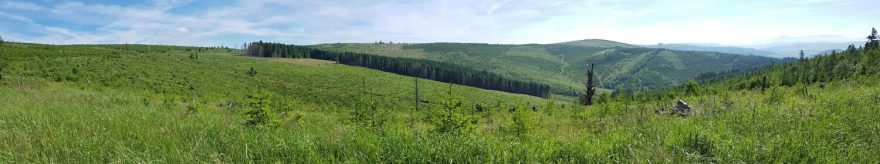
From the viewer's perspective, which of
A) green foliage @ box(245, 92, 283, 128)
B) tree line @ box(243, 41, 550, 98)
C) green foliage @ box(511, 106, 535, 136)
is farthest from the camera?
tree line @ box(243, 41, 550, 98)

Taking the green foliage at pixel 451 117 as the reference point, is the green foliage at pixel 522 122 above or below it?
below

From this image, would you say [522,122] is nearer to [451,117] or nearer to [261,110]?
[451,117]

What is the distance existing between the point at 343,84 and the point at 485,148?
92.5 metres

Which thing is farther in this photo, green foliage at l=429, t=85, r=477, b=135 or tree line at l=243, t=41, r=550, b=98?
tree line at l=243, t=41, r=550, b=98

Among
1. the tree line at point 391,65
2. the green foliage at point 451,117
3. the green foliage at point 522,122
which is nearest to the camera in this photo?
the green foliage at point 451,117

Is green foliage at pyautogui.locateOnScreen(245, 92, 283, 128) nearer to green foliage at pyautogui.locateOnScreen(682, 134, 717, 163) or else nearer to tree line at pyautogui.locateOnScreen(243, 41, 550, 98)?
green foliage at pyautogui.locateOnScreen(682, 134, 717, 163)

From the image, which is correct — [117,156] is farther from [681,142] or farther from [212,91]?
[212,91]

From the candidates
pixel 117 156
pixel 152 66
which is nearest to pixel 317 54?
pixel 152 66

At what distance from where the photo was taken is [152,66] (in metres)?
67.8

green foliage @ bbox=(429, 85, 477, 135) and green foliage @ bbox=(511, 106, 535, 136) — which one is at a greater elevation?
green foliage @ bbox=(429, 85, 477, 135)

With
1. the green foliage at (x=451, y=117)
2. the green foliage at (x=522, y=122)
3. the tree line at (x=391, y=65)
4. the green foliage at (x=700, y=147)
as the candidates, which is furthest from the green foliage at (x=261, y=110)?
the tree line at (x=391, y=65)

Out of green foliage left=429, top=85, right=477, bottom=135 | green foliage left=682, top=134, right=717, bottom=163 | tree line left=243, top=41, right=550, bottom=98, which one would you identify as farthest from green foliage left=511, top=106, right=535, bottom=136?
tree line left=243, top=41, right=550, bottom=98

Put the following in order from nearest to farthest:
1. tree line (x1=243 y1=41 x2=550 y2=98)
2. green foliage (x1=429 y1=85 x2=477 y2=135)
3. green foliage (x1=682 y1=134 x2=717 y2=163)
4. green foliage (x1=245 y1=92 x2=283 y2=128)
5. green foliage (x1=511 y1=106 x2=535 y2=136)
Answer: green foliage (x1=682 y1=134 x2=717 y2=163), green foliage (x1=429 y1=85 x2=477 y2=135), green foliage (x1=511 y1=106 x2=535 y2=136), green foliage (x1=245 y1=92 x2=283 y2=128), tree line (x1=243 y1=41 x2=550 y2=98)

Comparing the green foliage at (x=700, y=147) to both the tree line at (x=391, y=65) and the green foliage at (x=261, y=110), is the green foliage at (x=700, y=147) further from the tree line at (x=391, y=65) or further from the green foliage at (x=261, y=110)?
the tree line at (x=391, y=65)
